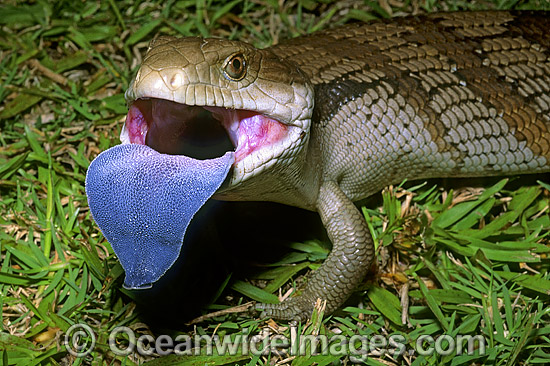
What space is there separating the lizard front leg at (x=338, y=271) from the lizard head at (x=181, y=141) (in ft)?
2.05

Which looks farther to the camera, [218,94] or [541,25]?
[541,25]

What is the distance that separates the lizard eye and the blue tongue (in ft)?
0.99

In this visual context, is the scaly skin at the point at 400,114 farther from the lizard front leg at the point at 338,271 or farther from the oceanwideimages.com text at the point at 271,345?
the oceanwideimages.com text at the point at 271,345

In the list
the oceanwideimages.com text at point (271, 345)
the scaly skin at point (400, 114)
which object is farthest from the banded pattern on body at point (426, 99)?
the oceanwideimages.com text at point (271, 345)

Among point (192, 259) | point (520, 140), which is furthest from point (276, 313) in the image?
point (520, 140)

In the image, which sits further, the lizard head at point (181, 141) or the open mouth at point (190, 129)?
the open mouth at point (190, 129)

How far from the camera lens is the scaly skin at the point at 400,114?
3.18 m

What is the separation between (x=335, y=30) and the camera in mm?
3764

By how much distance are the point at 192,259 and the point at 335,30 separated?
60.3 inches

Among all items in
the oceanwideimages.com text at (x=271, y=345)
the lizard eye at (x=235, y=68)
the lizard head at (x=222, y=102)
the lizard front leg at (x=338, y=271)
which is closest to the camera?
the lizard head at (x=222, y=102)

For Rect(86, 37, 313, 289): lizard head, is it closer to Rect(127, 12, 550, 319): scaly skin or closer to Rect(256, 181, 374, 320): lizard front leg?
Rect(127, 12, 550, 319): scaly skin

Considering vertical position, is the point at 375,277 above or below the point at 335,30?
below

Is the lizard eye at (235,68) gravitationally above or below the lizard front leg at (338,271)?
above

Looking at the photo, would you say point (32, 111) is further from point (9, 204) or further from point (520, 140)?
point (520, 140)
